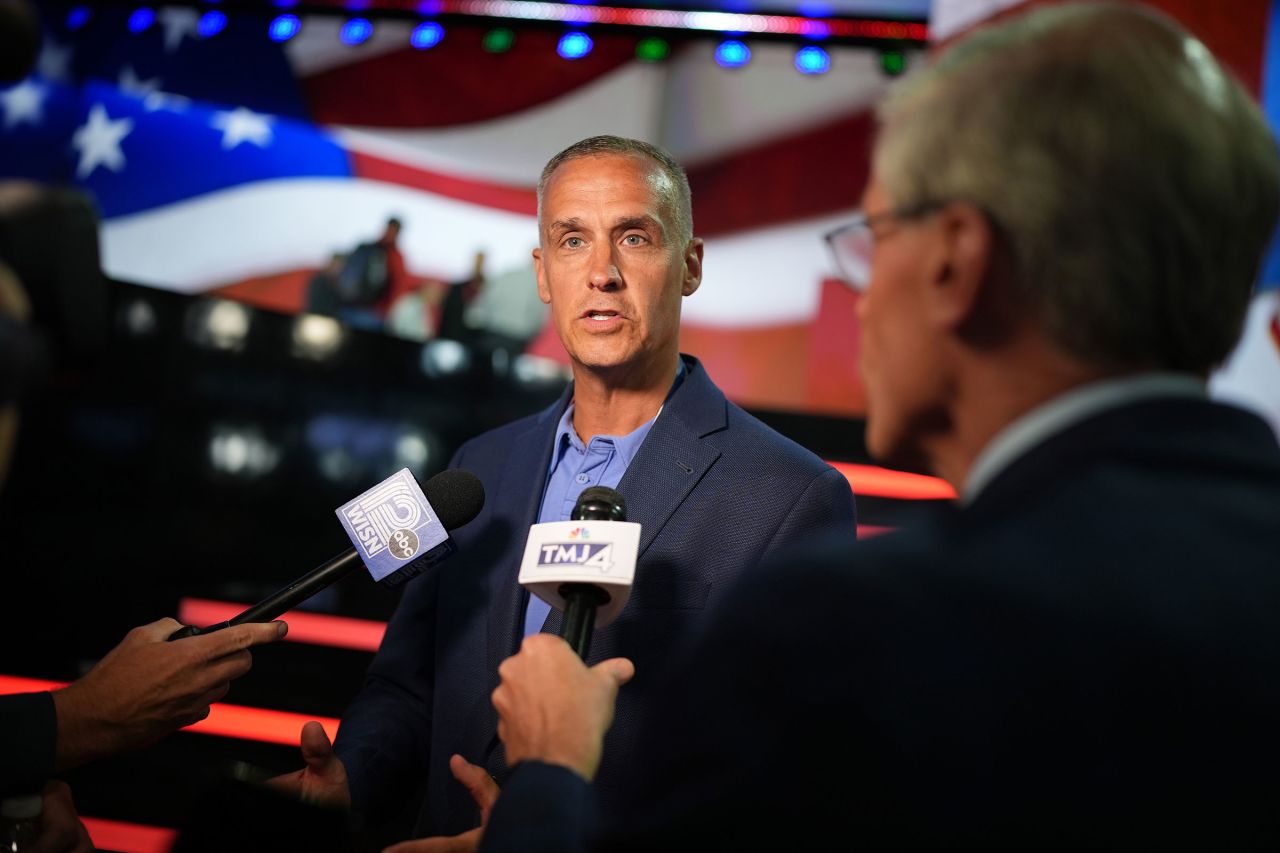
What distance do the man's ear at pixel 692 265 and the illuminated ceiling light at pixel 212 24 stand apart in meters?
4.93

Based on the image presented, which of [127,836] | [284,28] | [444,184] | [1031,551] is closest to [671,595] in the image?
[1031,551]

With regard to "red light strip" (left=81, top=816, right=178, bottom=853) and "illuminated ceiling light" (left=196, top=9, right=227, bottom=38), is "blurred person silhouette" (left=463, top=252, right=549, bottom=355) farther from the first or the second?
"red light strip" (left=81, top=816, right=178, bottom=853)

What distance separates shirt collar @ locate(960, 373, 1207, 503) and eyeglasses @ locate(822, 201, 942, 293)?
223 millimetres

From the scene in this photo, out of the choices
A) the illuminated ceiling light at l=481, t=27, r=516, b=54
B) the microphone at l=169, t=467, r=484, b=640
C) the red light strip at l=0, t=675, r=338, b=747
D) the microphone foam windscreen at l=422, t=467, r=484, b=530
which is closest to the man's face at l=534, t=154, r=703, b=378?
the microphone foam windscreen at l=422, t=467, r=484, b=530

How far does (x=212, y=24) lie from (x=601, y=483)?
527cm

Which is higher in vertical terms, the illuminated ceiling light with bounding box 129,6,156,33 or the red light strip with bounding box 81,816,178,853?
the illuminated ceiling light with bounding box 129,6,156,33

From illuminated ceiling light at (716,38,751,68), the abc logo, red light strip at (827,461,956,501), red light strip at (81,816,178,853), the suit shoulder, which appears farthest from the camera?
illuminated ceiling light at (716,38,751,68)

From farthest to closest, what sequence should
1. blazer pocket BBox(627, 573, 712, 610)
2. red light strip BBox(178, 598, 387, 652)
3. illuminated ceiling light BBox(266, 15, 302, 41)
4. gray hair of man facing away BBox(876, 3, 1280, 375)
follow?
illuminated ceiling light BBox(266, 15, 302, 41) < red light strip BBox(178, 598, 387, 652) < blazer pocket BBox(627, 573, 712, 610) < gray hair of man facing away BBox(876, 3, 1280, 375)

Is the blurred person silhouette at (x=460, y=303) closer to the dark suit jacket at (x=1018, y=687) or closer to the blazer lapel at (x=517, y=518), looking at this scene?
the blazer lapel at (x=517, y=518)

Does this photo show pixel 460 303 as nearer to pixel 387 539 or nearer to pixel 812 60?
pixel 812 60

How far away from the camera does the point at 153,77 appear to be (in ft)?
20.0

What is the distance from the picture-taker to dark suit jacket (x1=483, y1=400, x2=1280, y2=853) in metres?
0.82

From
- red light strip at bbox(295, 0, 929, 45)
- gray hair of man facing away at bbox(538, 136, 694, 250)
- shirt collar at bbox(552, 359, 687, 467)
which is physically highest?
red light strip at bbox(295, 0, 929, 45)

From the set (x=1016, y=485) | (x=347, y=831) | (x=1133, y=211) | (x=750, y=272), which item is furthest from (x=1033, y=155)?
(x=750, y=272)
